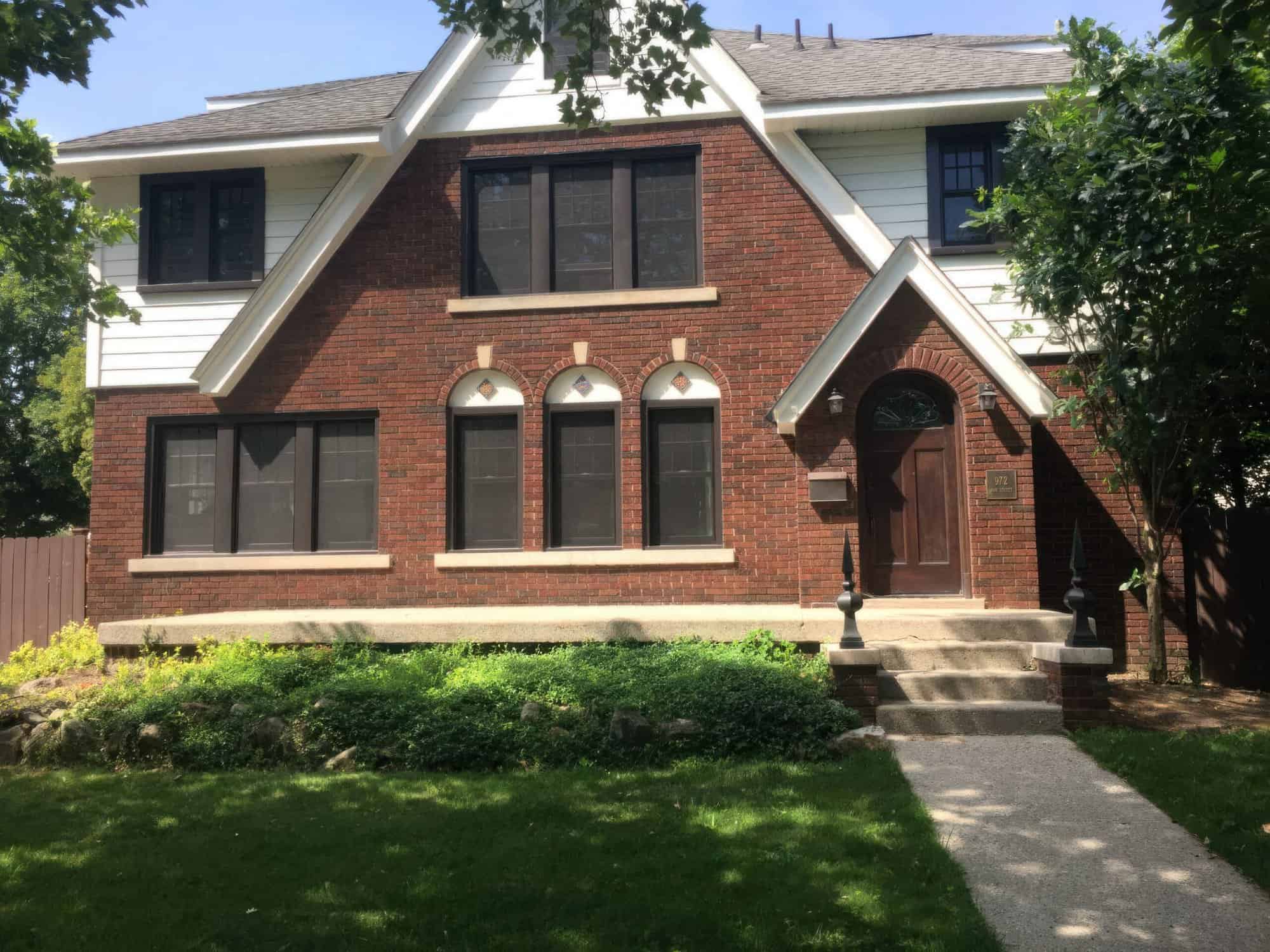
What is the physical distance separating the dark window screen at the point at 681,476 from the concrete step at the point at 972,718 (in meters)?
3.61

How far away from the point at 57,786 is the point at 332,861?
3138mm

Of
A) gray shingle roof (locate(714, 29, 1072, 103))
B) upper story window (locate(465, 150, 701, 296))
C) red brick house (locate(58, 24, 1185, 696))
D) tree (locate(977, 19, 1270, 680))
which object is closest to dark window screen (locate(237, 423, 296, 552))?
red brick house (locate(58, 24, 1185, 696))

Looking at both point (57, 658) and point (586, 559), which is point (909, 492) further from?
point (57, 658)

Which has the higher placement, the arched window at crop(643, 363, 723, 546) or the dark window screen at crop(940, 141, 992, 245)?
the dark window screen at crop(940, 141, 992, 245)

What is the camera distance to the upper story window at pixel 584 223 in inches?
440

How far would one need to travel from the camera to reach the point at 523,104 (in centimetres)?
1128

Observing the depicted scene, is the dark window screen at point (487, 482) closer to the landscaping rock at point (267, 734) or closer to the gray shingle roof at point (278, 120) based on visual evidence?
the gray shingle roof at point (278, 120)

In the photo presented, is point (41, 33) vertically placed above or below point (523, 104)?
below

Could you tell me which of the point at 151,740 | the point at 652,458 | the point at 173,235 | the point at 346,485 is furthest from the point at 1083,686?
the point at 173,235

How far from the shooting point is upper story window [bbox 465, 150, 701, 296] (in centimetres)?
1118

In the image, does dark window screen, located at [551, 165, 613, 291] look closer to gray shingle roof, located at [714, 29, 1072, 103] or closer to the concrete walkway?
gray shingle roof, located at [714, 29, 1072, 103]

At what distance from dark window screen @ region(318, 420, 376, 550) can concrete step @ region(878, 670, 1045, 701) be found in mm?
6321

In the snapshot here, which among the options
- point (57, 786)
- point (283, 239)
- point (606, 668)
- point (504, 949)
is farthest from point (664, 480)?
point (504, 949)

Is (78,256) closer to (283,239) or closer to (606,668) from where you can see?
(283,239)
